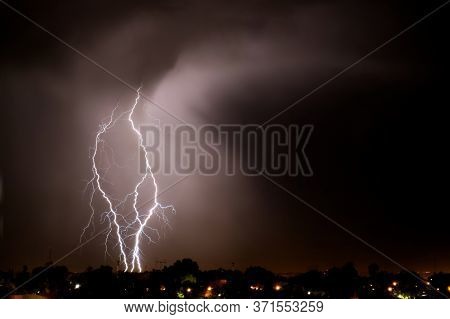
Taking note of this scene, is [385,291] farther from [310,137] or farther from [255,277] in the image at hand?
[310,137]

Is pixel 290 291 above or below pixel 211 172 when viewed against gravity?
below

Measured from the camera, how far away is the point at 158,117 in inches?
570

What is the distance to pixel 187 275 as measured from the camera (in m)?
21.4

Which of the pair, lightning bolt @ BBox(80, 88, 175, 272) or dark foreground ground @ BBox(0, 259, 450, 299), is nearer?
lightning bolt @ BBox(80, 88, 175, 272)

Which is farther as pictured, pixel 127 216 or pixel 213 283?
pixel 213 283

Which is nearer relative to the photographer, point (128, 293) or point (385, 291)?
point (128, 293)

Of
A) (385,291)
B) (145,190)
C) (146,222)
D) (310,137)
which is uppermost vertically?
(310,137)

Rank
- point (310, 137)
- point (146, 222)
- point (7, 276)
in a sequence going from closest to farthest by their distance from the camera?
point (146, 222)
point (310, 137)
point (7, 276)

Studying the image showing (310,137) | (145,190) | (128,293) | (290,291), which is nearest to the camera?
(145,190)

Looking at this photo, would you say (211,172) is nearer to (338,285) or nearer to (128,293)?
(128,293)

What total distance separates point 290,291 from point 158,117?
10.5 metres

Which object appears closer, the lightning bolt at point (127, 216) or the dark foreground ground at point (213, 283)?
the lightning bolt at point (127, 216)
